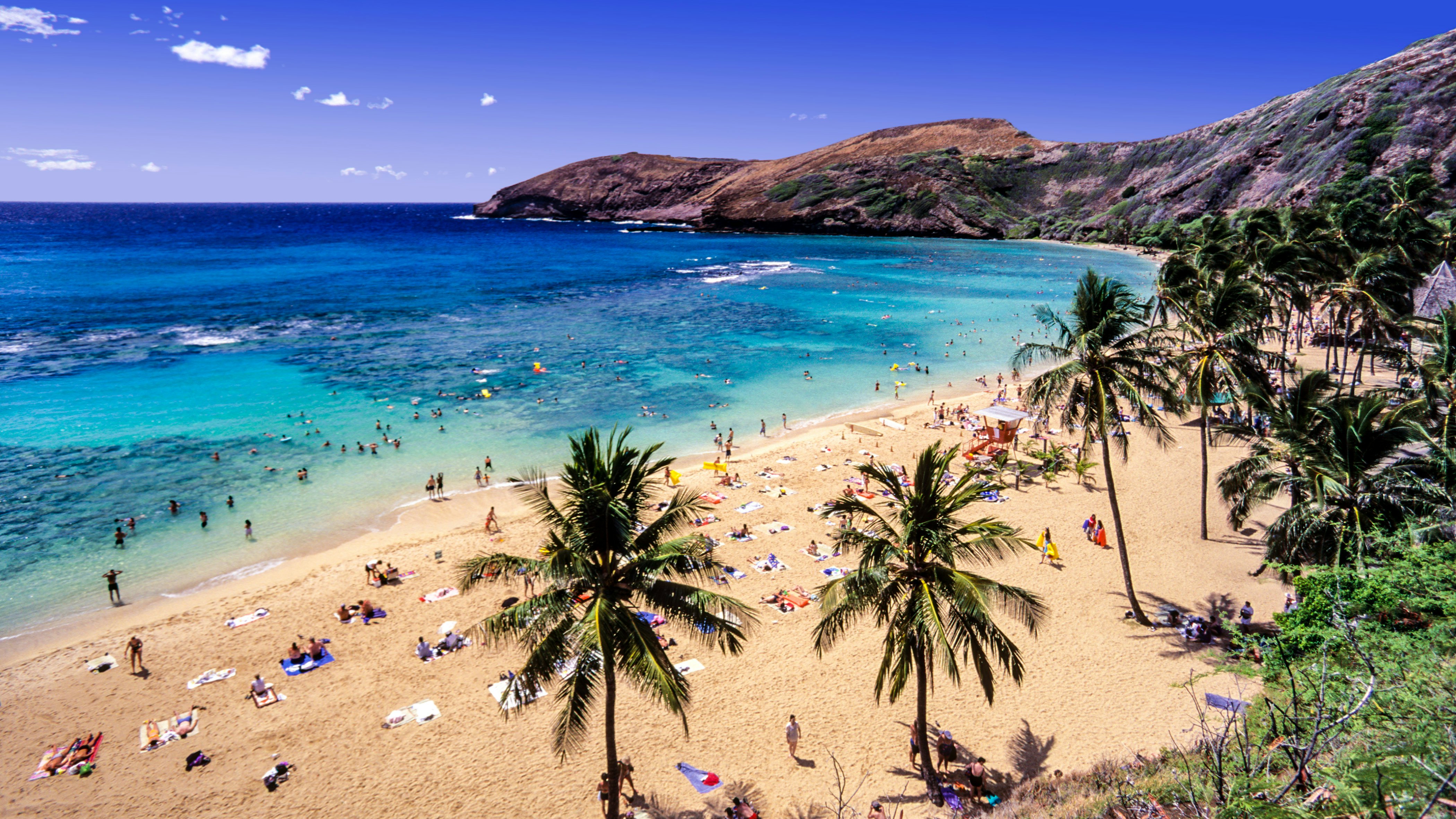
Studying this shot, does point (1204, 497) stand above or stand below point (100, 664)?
above

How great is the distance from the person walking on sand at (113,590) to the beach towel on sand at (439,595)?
31.2ft

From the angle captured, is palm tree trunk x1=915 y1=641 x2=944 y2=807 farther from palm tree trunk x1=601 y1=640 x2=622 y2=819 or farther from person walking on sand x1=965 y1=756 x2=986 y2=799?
palm tree trunk x1=601 y1=640 x2=622 y2=819

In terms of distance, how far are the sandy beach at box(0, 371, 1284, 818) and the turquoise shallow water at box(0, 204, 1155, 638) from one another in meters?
4.77

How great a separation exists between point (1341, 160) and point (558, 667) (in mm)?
114003

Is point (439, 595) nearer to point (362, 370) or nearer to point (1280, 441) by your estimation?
point (1280, 441)

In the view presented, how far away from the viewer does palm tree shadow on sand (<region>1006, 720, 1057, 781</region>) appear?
43.7ft

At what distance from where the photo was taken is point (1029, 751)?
547 inches

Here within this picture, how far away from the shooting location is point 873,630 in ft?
59.7

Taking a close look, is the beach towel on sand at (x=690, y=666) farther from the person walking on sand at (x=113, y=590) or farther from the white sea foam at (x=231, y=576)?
the person walking on sand at (x=113, y=590)

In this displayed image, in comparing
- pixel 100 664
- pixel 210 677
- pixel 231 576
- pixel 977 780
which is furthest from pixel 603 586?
pixel 231 576

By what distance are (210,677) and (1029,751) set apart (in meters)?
19.3

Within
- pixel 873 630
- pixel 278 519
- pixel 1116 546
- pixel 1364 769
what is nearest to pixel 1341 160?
pixel 1116 546

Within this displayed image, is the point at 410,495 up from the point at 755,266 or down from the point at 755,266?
down

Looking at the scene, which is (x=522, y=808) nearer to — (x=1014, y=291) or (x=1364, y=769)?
(x=1364, y=769)
